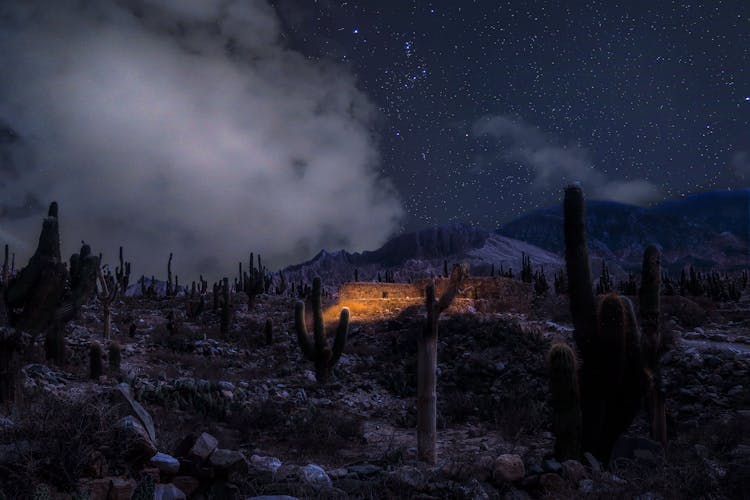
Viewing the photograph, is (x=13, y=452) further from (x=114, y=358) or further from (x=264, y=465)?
(x=114, y=358)

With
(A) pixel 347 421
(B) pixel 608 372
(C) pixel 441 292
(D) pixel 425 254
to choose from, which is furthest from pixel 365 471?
(D) pixel 425 254

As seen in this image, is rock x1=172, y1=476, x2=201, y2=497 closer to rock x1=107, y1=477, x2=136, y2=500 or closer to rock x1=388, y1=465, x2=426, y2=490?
rock x1=107, y1=477, x2=136, y2=500

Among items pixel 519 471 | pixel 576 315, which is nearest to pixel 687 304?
pixel 576 315

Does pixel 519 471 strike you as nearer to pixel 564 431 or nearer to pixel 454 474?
pixel 454 474

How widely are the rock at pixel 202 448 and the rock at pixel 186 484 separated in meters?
0.26

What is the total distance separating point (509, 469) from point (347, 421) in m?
5.56

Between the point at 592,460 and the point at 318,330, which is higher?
the point at 318,330

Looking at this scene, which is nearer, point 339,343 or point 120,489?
point 120,489

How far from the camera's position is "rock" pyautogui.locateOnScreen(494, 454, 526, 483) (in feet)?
20.4

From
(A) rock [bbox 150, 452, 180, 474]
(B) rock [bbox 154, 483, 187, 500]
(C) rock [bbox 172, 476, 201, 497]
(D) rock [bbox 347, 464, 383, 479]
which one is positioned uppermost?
(A) rock [bbox 150, 452, 180, 474]

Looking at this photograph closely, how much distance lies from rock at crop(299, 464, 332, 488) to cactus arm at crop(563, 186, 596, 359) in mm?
4987

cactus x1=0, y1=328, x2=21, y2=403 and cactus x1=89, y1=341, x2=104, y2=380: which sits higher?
cactus x1=0, y1=328, x2=21, y2=403

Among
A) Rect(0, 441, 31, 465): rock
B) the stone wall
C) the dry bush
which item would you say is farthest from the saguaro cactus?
the stone wall

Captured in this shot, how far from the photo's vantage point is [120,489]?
443cm
